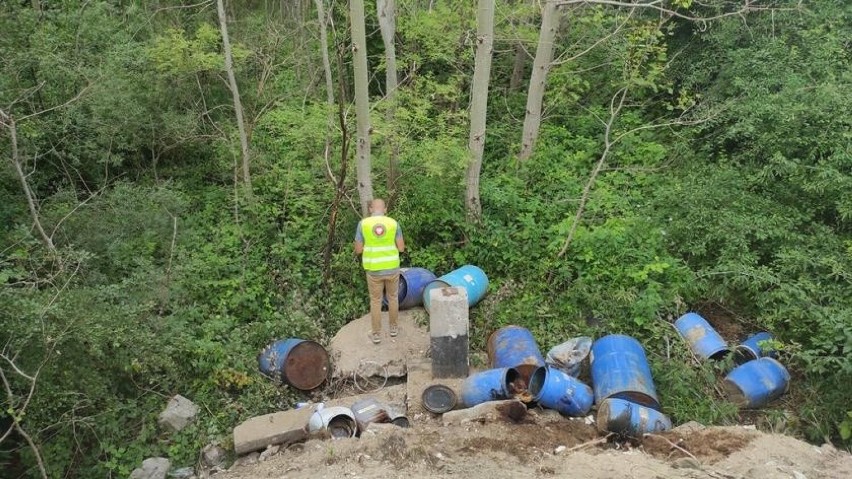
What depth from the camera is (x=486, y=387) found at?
568cm

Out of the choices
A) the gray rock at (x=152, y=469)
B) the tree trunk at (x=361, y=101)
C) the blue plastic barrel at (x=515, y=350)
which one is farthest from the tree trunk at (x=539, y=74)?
the gray rock at (x=152, y=469)

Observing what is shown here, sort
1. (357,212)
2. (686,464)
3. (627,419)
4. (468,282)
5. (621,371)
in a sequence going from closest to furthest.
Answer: (686,464) → (627,419) → (621,371) → (468,282) → (357,212)

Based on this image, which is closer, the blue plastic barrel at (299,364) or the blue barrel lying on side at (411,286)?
the blue plastic barrel at (299,364)

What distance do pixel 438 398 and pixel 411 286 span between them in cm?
178

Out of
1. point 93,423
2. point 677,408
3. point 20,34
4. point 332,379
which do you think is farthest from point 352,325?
point 20,34

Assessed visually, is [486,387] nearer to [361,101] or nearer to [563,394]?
[563,394]

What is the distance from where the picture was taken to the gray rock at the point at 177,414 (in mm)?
6188

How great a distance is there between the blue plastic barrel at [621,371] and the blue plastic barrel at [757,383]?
0.80 m

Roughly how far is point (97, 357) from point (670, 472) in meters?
5.25

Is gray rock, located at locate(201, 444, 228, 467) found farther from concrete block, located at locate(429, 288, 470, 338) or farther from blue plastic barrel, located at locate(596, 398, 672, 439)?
blue plastic barrel, located at locate(596, 398, 672, 439)

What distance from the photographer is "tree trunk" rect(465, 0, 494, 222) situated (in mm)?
7333

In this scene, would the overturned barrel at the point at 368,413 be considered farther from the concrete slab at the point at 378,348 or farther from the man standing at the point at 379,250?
the man standing at the point at 379,250

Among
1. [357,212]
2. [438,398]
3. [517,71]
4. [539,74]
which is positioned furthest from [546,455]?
[517,71]

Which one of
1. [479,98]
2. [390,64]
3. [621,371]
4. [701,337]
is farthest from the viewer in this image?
[390,64]
